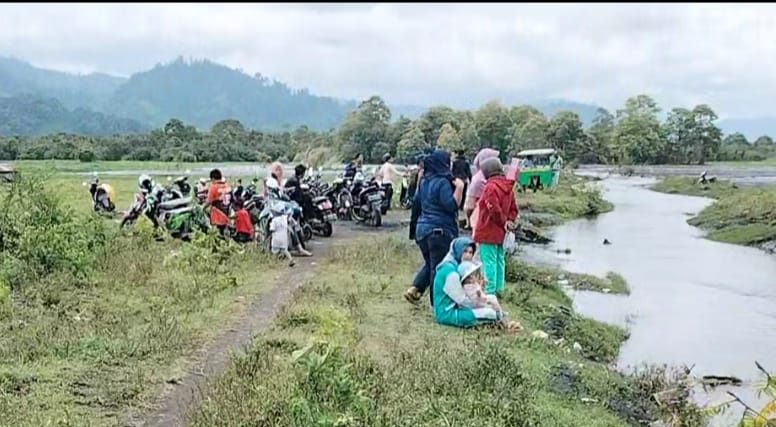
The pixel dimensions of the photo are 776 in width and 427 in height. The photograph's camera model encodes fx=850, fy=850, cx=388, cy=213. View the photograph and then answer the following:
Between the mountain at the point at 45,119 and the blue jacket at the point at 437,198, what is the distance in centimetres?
1846

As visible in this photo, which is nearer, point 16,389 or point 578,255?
point 16,389

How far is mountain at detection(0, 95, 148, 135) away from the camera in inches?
1219

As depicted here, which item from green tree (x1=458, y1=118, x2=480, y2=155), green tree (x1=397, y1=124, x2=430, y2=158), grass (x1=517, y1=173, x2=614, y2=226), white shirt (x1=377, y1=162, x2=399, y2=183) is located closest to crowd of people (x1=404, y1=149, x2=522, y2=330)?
white shirt (x1=377, y1=162, x2=399, y2=183)

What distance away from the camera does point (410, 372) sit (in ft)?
21.0

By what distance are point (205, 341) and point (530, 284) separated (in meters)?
5.51

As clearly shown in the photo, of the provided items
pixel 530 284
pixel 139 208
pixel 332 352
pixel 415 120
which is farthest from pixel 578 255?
pixel 415 120

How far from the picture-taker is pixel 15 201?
1107 cm

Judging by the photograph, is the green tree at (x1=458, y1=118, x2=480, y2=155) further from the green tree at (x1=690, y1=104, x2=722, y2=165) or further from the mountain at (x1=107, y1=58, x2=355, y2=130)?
the mountain at (x1=107, y1=58, x2=355, y2=130)

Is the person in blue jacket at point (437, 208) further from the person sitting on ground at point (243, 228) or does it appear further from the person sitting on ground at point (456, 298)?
the person sitting on ground at point (243, 228)

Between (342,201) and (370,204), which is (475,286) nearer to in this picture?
(370,204)

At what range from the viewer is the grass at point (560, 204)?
85.7 ft

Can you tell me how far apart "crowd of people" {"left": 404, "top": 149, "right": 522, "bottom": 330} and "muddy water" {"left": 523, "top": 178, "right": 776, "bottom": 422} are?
6.01 ft

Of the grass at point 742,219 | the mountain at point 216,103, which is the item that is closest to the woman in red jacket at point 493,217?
the grass at point 742,219

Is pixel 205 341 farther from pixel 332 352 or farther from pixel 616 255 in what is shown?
pixel 616 255
